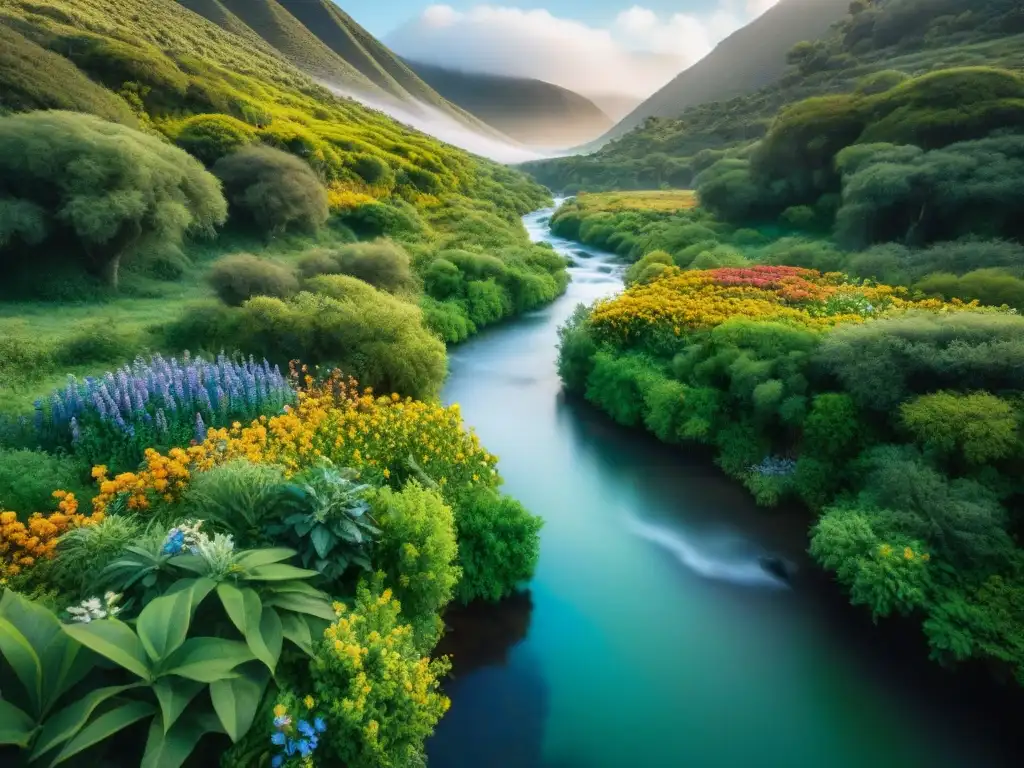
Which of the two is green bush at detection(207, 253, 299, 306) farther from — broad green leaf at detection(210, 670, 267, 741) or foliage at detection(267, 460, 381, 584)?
broad green leaf at detection(210, 670, 267, 741)

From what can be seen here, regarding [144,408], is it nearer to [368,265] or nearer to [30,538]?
[30,538]

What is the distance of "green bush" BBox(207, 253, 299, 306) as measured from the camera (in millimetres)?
16484

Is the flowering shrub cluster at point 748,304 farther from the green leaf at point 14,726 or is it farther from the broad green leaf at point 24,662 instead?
the green leaf at point 14,726

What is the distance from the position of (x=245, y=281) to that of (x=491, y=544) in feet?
39.8

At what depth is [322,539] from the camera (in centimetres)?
615

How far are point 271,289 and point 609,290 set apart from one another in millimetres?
18863

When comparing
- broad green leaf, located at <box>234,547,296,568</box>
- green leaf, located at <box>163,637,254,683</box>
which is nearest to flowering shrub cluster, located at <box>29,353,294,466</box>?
broad green leaf, located at <box>234,547,296,568</box>

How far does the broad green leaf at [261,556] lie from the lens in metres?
5.47

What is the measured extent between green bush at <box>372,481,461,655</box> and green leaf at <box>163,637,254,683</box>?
218cm

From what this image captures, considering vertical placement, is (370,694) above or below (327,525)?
below

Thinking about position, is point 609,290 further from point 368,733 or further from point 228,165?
point 368,733

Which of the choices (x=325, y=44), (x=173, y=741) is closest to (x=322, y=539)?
(x=173, y=741)

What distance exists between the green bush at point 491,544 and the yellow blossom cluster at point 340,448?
2.00 feet

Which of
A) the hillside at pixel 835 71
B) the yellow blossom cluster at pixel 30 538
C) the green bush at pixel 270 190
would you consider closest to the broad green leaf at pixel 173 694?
the yellow blossom cluster at pixel 30 538
